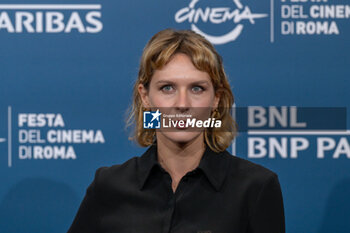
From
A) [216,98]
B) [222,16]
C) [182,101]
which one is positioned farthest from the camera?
[222,16]

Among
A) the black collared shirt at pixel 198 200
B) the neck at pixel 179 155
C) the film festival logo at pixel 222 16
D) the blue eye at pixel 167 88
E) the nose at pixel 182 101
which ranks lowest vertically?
the black collared shirt at pixel 198 200

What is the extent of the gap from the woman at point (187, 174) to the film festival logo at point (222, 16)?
0.67m

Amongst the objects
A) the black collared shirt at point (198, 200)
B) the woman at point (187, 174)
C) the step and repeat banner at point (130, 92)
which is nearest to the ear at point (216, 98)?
the woman at point (187, 174)

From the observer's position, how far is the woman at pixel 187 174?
1.09m

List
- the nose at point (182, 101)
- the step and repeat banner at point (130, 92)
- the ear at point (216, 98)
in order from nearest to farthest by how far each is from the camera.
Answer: the nose at point (182, 101), the ear at point (216, 98), the step and repeat banner at point (130, 92)

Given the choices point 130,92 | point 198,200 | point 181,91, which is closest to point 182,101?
point 181,91

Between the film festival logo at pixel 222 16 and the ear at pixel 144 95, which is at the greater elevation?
the film festival logo at pixel 222 16

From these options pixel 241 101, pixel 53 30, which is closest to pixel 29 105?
pixel 53 30

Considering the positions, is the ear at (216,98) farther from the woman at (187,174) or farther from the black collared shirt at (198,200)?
the black collared shirt at (198,200)

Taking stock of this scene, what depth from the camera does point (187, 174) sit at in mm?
1144

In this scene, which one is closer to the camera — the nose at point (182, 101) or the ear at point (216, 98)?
the nose at point (182, 101)

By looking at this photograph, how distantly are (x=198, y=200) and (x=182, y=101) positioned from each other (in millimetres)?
239

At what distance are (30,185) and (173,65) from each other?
1037 millimetres

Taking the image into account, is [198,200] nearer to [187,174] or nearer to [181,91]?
[187,174]
